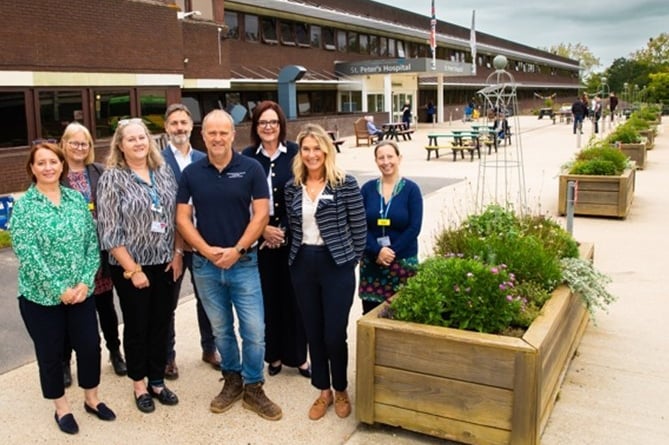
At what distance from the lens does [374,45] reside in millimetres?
41938

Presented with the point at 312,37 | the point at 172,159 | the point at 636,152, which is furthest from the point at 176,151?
the point at 312,37

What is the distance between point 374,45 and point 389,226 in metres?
39.1

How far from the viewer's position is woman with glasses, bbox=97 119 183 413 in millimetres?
4109

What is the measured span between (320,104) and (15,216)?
31.9 metres

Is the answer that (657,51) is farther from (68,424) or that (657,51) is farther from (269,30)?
(68,424)

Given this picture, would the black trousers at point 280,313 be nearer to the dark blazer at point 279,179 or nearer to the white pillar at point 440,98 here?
the dark blazer at point 279,179

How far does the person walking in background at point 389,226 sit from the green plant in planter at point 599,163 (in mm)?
7545

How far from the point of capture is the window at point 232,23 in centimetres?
2850

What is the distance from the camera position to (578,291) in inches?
193

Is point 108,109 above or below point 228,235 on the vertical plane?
above

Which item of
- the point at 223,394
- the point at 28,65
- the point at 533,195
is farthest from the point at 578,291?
the point at 28,65

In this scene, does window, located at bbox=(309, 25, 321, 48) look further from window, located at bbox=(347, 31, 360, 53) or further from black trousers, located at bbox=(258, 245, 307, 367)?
black trousers, located at bbox=(258, 245, 307, 367)

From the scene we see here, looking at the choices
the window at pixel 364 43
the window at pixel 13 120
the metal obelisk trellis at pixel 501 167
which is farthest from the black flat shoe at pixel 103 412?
the window at pixel 364 43

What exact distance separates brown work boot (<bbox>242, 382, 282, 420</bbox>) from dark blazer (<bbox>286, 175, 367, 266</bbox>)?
89 cm
